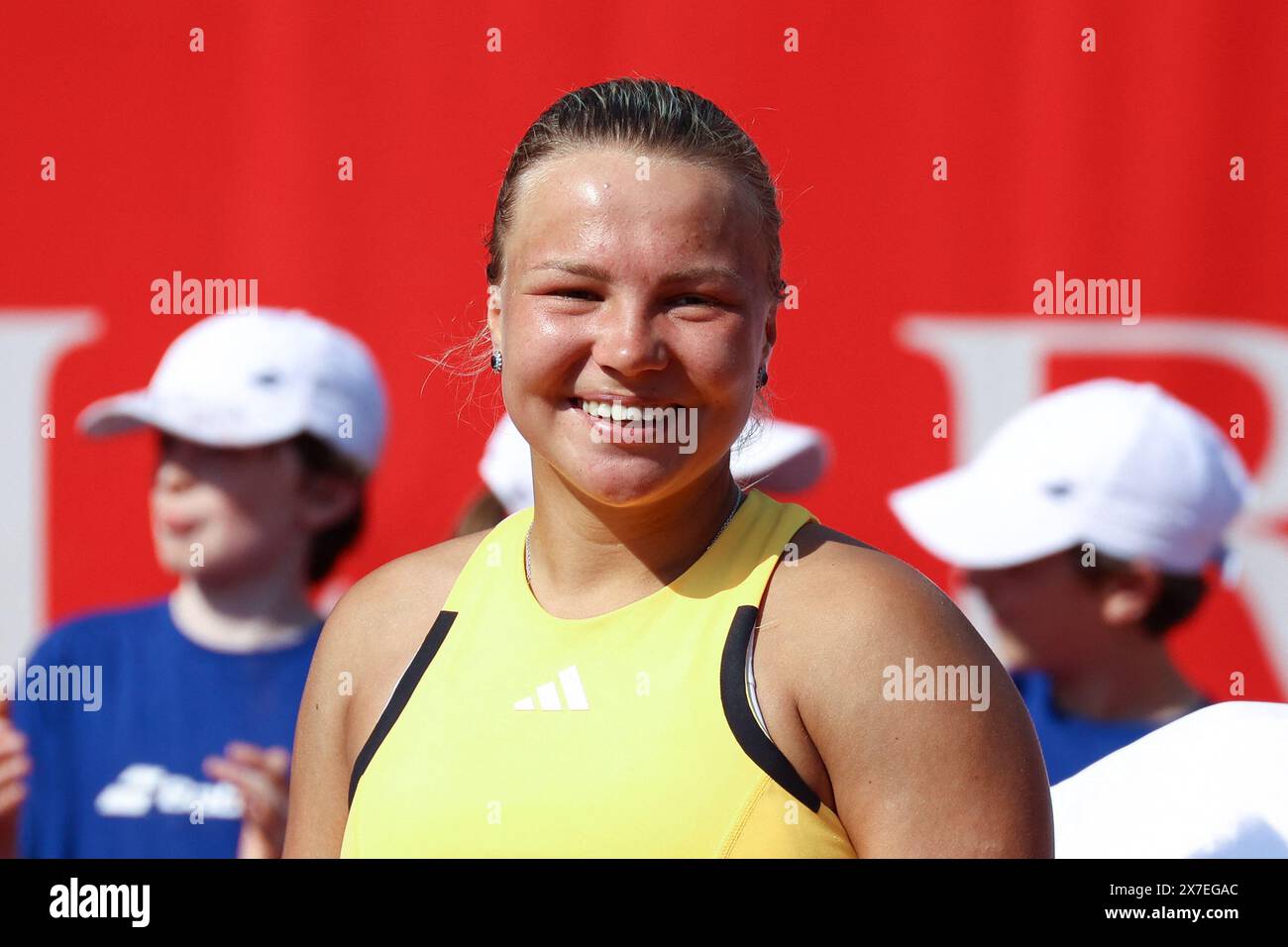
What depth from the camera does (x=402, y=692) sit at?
1.11 m

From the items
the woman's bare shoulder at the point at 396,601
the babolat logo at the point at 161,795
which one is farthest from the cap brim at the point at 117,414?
the woman's bare shoulder at the point at 396,601

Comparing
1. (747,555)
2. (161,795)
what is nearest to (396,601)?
(747,555)

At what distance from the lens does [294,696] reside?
2393 mm

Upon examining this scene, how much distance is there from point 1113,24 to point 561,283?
1672 millimetres

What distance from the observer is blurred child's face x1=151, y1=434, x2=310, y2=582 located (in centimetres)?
242

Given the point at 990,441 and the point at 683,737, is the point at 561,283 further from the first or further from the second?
the point at 990,441

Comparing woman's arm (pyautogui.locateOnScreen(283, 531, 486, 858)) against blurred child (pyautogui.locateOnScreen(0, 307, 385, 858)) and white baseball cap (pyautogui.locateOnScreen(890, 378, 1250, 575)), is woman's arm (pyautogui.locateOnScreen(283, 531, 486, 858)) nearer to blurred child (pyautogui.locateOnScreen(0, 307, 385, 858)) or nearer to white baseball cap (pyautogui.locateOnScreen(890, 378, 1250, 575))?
blurred child (pyautogui.locateOnScreen(0, 307, 385, 858))

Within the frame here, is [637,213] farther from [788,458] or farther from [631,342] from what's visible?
[788,458]

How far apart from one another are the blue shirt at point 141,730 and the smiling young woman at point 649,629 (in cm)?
122

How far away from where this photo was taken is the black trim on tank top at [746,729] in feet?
3.12
